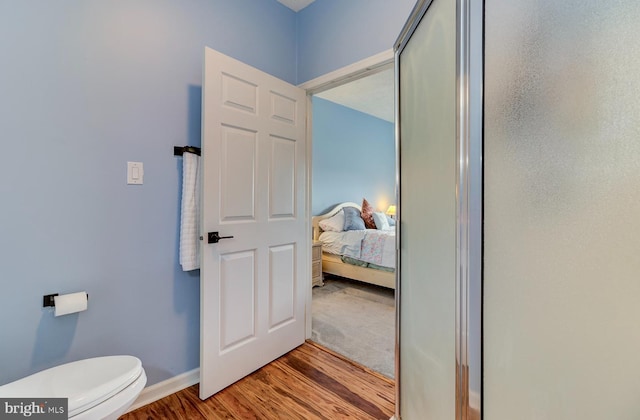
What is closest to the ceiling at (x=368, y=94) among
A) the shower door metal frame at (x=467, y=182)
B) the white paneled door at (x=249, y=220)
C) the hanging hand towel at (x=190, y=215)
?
the white paneled door at (x=249, y=220)

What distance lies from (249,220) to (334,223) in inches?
91.5

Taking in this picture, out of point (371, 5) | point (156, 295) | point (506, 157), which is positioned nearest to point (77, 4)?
point (156, 295)

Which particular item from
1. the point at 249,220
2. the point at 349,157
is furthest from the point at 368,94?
the point at 249,220

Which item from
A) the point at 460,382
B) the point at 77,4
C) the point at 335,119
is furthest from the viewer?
the point at 335,119

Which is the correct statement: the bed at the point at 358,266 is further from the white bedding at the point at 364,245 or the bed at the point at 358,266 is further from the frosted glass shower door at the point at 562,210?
the frosted glass shower door at the point at 562,210

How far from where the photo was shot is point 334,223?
3938 millimetres

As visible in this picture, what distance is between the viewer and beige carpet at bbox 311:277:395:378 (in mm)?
1951

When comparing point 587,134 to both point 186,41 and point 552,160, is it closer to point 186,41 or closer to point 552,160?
point 552,160

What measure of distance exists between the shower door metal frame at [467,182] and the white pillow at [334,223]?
122 inches

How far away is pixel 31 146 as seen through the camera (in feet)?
3.82

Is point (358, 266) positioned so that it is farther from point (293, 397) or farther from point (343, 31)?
point (343, 31)

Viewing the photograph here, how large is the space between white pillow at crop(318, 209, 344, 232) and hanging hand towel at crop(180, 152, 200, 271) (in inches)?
98.4

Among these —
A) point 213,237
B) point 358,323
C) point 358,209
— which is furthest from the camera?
point 358,209

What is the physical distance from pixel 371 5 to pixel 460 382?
2049 mm
